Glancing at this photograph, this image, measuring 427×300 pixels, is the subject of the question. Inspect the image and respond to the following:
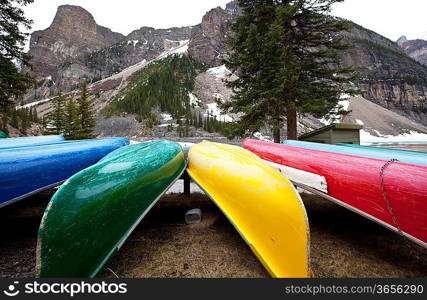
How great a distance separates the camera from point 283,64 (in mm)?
7781

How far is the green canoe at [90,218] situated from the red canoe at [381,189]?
1.96 meters

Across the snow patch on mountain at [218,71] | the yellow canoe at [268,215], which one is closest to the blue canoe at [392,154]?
the yellow canoe at [268,215]

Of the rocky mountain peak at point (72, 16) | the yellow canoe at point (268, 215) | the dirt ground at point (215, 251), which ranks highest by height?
the rocky mountain peak at point (72, 16)

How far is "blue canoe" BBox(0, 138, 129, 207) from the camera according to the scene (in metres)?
1.95

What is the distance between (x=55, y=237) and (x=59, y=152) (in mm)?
1580

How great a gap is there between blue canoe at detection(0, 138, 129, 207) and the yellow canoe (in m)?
1.88

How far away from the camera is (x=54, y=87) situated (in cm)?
12144

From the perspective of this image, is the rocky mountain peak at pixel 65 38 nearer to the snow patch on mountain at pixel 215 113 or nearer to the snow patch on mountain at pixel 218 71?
the snow patch on mountain at pixel 218 71

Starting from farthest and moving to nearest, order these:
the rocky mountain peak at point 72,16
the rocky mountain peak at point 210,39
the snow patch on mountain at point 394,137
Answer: the rocky mountain peak at point 72,16, the rocky mountain peak at point 210,39, the snow patch on mountain at point 394,137

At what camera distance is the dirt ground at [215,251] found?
1767 mm

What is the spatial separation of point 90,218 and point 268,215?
1373 mm

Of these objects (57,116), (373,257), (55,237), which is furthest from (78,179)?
(57,116)

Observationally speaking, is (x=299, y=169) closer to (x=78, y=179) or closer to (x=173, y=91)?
(x=78, y=179)

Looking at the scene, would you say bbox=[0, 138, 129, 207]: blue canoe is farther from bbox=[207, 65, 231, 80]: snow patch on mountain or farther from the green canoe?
bbox=[207, 65, 231, 80]: snow patch on mountain
